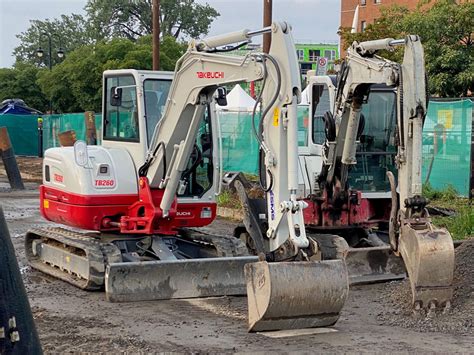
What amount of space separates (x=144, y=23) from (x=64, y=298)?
228 ft

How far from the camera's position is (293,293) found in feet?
22.3

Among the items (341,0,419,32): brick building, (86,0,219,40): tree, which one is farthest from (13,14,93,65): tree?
(341,0,419,32): brick building

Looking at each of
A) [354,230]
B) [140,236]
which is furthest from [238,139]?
[140,236]

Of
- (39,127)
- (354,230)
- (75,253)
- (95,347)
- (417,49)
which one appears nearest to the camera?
(95,347)

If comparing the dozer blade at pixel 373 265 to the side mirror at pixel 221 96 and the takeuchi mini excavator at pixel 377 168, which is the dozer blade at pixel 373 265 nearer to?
the takeuchi mini excavator at pixel 377 168

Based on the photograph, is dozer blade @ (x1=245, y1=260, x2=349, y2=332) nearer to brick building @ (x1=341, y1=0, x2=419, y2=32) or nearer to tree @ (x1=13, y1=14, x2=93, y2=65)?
brick building @ (x1=341, y1=0, x2=419, y2=32)

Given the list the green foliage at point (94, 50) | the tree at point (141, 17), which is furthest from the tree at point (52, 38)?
the tree at point (141, 17)

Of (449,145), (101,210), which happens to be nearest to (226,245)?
(101,210)

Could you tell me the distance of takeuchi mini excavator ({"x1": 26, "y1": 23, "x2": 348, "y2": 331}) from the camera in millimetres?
7238

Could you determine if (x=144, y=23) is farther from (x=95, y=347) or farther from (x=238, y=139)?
(x=95, y=347)

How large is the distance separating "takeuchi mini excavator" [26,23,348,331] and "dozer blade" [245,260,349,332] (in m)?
0.01

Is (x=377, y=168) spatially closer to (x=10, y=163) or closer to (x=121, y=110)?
(x=121, y=110)

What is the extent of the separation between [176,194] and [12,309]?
6.40 metres

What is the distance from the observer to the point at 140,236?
32.6 feet
